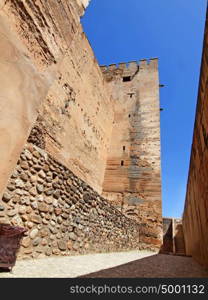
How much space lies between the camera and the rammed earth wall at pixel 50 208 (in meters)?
2.75

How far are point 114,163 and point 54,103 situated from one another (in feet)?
19.0

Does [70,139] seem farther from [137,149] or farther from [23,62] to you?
[23,62]

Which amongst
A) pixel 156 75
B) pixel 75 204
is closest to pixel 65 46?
pixel 75 204

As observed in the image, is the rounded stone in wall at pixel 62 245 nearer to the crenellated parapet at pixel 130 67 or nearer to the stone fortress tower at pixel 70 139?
the stone fortress tower at pixel 70 139

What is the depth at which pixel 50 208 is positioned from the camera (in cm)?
332

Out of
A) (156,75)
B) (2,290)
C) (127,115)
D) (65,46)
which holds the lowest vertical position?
(2,290)

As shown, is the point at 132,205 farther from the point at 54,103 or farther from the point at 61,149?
the point at 54,103

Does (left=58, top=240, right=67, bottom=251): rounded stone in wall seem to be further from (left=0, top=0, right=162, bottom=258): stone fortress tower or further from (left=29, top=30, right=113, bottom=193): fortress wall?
(left=29, top=30, right=113, bottom=193): fortress wall

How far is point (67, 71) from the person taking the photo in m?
8.12

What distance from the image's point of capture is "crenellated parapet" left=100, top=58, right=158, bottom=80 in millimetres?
15117

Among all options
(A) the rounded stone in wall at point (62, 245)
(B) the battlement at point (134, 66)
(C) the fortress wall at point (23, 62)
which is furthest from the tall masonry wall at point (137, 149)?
(C) the fortress wall at point (23, 62)

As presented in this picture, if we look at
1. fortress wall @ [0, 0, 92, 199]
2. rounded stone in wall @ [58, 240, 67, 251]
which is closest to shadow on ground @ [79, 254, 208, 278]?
rounded stone in wall @ [58, 240, 67, 251]

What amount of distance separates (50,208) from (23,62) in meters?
2.60

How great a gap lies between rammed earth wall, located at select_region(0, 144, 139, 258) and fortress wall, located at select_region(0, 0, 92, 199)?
163cm
